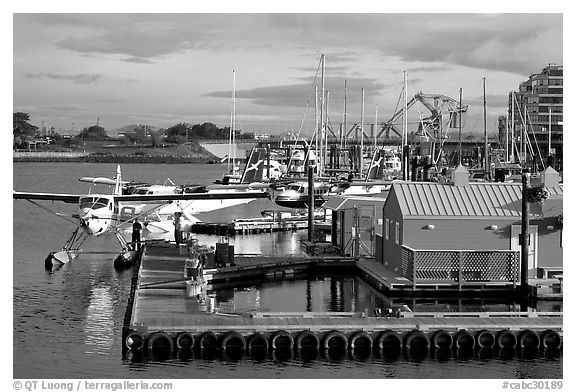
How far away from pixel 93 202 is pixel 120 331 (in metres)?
12.3

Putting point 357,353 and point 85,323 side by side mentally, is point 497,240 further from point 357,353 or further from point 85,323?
point 85,323

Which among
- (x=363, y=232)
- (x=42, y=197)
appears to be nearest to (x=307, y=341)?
(x=363, y=232)

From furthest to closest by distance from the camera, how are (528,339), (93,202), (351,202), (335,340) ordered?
(93,202), (351,202), (528,339), (335,340)

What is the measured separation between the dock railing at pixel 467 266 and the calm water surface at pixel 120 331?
1273 millimetres

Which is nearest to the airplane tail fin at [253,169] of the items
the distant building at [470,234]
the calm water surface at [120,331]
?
the calm water surface at [120,331]

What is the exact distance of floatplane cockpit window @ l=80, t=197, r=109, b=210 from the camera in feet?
109

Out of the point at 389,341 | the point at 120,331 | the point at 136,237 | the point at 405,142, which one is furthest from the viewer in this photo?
the point at 405,142

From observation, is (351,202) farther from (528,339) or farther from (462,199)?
(528,339)

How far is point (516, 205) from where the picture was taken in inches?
1052

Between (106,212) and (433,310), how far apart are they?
1438 cm

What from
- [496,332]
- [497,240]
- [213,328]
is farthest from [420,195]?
[213,328]

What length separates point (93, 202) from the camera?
1316 inches

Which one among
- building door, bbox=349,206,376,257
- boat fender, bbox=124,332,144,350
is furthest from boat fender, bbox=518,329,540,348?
building door, bbox=349,206,376,257

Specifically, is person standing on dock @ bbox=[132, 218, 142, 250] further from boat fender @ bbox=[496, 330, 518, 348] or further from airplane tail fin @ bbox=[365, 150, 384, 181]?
airplane tail fin @ bbox=[365, 150, 384, 181]
